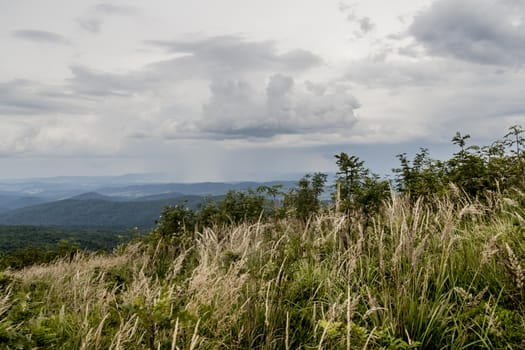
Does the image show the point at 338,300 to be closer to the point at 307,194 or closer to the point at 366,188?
the point at 366,188

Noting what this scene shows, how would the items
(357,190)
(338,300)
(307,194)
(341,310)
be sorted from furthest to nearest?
(307,194) → (357,190) → (338,300) → (341,310)

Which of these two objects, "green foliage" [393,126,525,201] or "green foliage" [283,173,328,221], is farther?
"green foliage" [283,173,328,221]

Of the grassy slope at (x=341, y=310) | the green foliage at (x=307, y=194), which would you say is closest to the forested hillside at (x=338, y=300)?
the grassy slope at (x=341, y=310)

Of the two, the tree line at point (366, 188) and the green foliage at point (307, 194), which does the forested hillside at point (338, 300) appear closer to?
the tree line at point (366, 188)

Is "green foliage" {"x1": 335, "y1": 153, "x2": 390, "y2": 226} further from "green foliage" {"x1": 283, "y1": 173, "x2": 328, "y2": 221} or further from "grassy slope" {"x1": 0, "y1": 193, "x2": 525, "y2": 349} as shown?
"green foliage" {"x1": 283, "y1": 173, "x2": 328, "y2": 221}

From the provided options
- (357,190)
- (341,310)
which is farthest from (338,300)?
(357,190)

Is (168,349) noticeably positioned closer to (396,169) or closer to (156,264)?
(156,264)

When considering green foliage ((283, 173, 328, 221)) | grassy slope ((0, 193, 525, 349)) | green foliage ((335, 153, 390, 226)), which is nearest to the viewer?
grassy slope ((0, 193, 525, 349))

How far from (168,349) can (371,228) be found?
14.4 ft

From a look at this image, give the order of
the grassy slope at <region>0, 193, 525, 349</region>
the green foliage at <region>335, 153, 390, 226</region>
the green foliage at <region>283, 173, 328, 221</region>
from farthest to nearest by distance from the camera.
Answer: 1. the green foliage at <region>283, 173, 328, 221</region>
2. the green foliage at <region>335, 153, 390, 226</region>
3. the grassy slope at <region>0, 193, 525, 349</region>

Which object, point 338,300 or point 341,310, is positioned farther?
point 338,300

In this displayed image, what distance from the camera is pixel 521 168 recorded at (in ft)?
27.8

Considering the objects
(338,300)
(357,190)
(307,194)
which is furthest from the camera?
(307,194)

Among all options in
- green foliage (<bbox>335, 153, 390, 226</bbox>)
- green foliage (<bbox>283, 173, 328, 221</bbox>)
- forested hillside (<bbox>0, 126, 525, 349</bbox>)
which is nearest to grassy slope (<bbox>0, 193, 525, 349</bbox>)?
forested hillside (<bbox>0, 126, 525, 349</bbox>)
